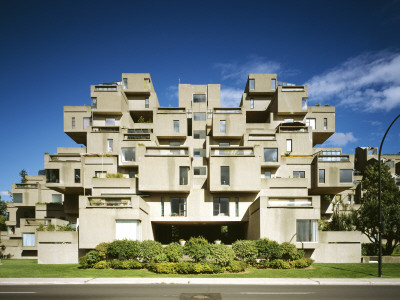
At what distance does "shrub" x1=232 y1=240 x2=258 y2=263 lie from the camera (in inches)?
810

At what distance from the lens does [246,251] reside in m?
20.6

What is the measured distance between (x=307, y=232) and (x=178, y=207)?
13.7m

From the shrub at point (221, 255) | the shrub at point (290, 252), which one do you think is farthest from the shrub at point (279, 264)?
the shrub at point (221, 255)

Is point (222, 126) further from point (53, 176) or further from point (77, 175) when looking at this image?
point (53, 176)

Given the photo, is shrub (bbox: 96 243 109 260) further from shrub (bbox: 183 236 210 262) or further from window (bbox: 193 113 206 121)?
window (bbox: 193 113 206 121)

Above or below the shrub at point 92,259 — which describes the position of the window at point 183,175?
above

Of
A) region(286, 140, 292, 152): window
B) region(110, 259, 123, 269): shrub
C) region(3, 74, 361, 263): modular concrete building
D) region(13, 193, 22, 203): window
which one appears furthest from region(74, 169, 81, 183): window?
region(286, 140, 292, 152): window

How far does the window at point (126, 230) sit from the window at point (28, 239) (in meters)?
19.9

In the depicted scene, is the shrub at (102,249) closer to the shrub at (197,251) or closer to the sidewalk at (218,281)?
the sidewalk at (218,281)

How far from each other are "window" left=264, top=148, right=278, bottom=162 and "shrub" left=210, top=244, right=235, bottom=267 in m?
17.0

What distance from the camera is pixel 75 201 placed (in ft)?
123

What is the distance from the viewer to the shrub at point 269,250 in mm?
20719

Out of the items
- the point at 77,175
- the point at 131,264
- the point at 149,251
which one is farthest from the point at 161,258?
the point at 77,175

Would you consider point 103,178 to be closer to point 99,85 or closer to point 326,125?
point 99,85
